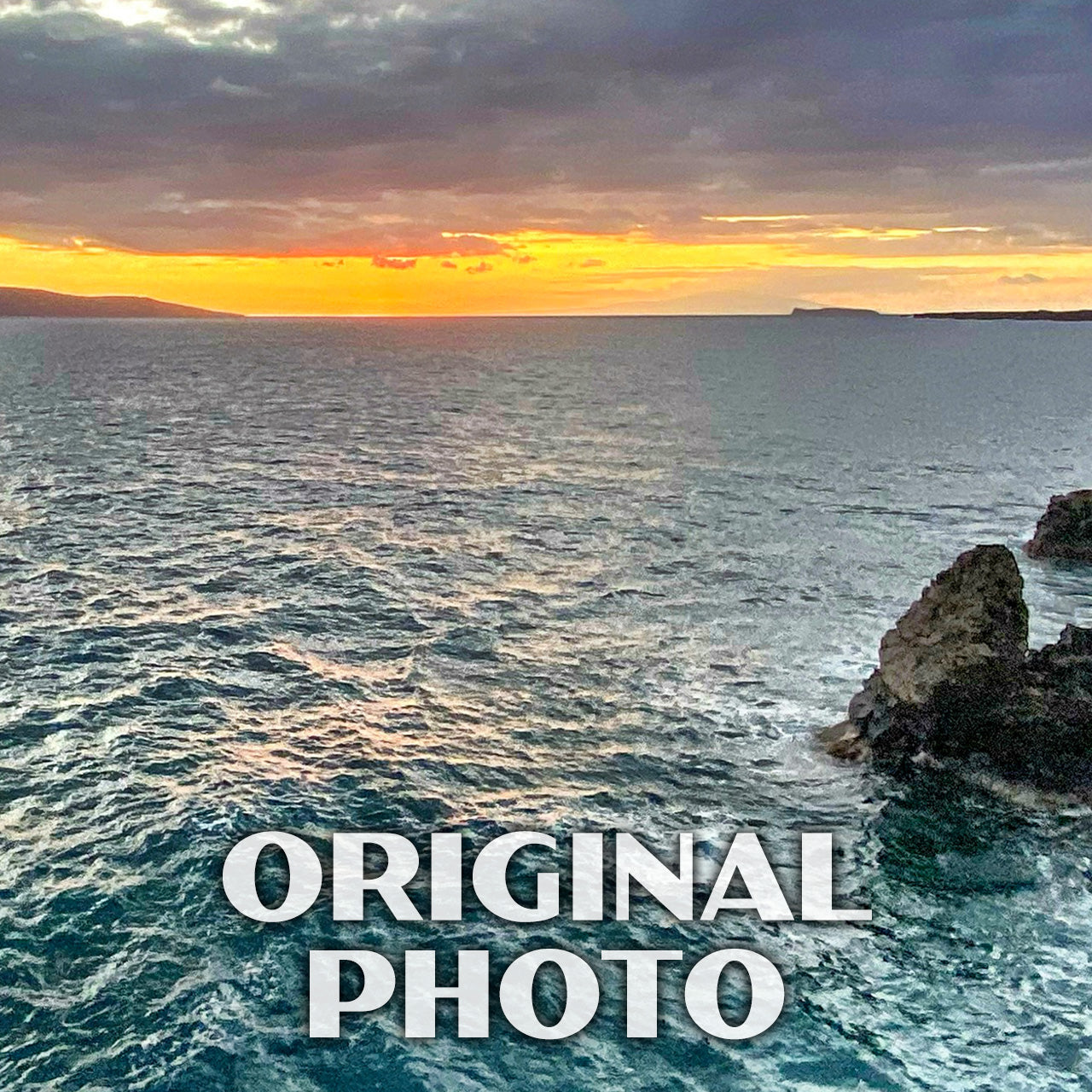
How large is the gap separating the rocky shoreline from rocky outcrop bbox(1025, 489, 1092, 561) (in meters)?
20.8

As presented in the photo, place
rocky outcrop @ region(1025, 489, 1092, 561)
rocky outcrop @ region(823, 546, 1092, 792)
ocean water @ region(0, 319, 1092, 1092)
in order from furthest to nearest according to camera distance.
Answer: rocky outcrop @ region(1025, 489, 1092, 561) < rocky outcrop @ region(823, 546, 1092, 792) < ocean water @ region(0, 319, 1092, 1092)

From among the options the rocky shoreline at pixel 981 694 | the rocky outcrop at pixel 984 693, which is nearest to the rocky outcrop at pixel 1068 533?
the rocky shoreline at pixel 981 694

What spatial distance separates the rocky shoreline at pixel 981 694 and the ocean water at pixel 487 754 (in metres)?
1.21

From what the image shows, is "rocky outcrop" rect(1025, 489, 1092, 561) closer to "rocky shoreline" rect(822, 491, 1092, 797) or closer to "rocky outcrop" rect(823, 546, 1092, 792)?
"rocky shoreline" rect(822, 491, 1092, 797)

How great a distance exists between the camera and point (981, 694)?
23672 millimetres

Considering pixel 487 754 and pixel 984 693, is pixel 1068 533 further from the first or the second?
pixel 487 754

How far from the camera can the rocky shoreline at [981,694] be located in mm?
23031

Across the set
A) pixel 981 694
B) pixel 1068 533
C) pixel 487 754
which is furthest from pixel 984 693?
pixel 1068 533

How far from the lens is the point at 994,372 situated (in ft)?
539

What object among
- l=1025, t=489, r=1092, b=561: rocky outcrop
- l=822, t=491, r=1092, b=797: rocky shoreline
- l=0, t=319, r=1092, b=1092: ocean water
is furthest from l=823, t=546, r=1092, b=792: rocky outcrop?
l=1025, t=489, r=1092, b=561: rocky outcrop

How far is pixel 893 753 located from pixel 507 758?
31.5 feet

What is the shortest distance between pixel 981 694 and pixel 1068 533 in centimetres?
2358

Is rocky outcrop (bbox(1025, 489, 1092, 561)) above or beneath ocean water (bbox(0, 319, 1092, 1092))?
above

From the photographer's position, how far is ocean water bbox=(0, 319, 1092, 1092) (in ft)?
49.5
